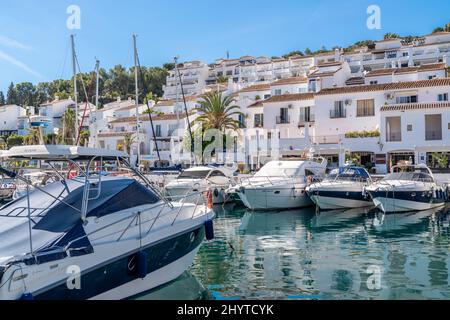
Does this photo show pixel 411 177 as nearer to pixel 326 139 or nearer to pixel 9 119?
pixel 326 139

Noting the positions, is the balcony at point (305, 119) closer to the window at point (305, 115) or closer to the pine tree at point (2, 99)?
the window at point (305, 115)

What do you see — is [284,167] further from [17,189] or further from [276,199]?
[17,189]

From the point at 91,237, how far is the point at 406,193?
20050mm

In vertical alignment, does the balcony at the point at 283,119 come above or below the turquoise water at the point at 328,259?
above

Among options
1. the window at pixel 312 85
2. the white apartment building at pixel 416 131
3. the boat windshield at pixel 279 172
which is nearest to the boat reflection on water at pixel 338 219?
the boat windshield at pixel 279 172

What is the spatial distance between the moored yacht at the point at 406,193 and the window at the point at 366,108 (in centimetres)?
1889

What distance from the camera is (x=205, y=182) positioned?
29016 millimetres

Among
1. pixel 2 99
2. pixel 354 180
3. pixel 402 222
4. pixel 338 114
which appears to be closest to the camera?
pixel 402 222

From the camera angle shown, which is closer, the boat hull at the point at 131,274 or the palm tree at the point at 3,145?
the boat hull at the point at 131,274

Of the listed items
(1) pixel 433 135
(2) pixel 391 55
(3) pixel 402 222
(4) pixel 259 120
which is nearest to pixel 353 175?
(3) pixel 402 222

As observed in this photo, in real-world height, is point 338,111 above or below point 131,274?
above

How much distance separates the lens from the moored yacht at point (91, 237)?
22.3ft

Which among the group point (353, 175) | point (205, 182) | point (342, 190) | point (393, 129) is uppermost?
point (393, 129)
